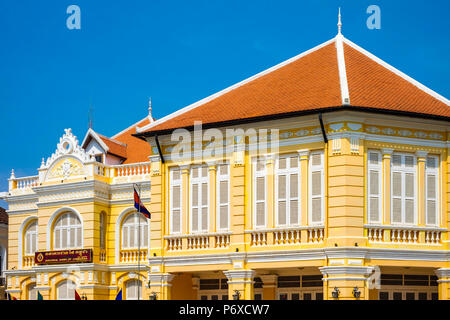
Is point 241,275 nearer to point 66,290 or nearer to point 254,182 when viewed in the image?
point 254,182

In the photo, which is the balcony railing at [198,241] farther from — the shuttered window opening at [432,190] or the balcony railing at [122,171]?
the shuttered window opening at [432,190]

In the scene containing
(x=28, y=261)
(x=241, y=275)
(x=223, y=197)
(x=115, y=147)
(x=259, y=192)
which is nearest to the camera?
(x=241, y=275)

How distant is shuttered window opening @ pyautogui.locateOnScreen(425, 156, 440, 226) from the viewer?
92.7ft

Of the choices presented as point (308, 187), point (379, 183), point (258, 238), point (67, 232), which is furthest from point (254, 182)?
point (67, 232)

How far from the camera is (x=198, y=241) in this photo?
98.5 ft

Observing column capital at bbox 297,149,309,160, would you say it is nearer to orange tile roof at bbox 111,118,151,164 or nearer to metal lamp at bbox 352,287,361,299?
metal lamp at bbox 352,287,361,299

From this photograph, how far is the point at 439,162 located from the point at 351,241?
475 centimetres

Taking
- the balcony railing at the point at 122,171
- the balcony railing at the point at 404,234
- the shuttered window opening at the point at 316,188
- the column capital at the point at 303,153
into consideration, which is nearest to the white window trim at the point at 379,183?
the balcony railing at the point at 404,234

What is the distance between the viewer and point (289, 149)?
28516mm

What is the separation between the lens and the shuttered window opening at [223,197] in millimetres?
29672

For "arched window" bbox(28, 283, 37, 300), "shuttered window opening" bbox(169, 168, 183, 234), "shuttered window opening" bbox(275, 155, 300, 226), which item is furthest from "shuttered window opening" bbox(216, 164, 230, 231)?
"arched window" bbox(28, 283, 37, 300)

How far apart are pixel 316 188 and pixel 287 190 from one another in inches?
45.6

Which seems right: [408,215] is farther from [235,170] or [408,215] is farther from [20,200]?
[20,200]
